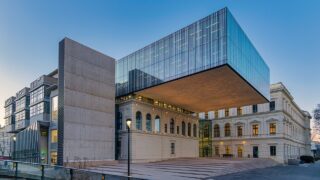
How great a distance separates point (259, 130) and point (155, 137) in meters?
31.1

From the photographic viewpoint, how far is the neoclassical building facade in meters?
68.5

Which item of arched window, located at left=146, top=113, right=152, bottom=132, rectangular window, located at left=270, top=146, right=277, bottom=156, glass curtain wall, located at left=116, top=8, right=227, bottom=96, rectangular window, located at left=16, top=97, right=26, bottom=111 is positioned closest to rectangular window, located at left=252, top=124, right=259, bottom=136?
rectangular window, located at left=270, top=146, right=277, bottom=156

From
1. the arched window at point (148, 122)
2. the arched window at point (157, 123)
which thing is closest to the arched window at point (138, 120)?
the arched window at point (148, 122)

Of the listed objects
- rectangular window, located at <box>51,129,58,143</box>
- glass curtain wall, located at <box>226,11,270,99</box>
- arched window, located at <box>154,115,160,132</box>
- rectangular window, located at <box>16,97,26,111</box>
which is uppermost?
glass curtain wall, located at <box>226,11,270,99</box>

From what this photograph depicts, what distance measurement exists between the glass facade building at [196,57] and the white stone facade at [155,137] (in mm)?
4043

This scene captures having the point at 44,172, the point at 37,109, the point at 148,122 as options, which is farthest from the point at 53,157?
the point at 44,172

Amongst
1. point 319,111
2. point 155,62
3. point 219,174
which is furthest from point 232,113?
point 219,174

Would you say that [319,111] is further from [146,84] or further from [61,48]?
[61,48]

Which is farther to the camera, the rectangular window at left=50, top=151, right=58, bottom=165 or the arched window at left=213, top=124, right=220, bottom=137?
the arched window at left=213, top=124, right=220, bottom=137

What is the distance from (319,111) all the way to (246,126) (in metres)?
30.3

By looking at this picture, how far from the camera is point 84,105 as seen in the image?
132ft

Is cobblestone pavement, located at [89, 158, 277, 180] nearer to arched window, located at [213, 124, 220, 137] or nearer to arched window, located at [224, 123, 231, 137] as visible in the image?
arched window, located at [224, 123, 231, 137]

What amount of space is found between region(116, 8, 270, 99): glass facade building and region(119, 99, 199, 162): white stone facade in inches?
159

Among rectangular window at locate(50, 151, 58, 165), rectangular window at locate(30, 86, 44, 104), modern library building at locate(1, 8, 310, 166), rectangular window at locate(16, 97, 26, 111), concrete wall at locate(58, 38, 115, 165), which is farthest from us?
rectangular window at locate(16, 97, 26, 111)
